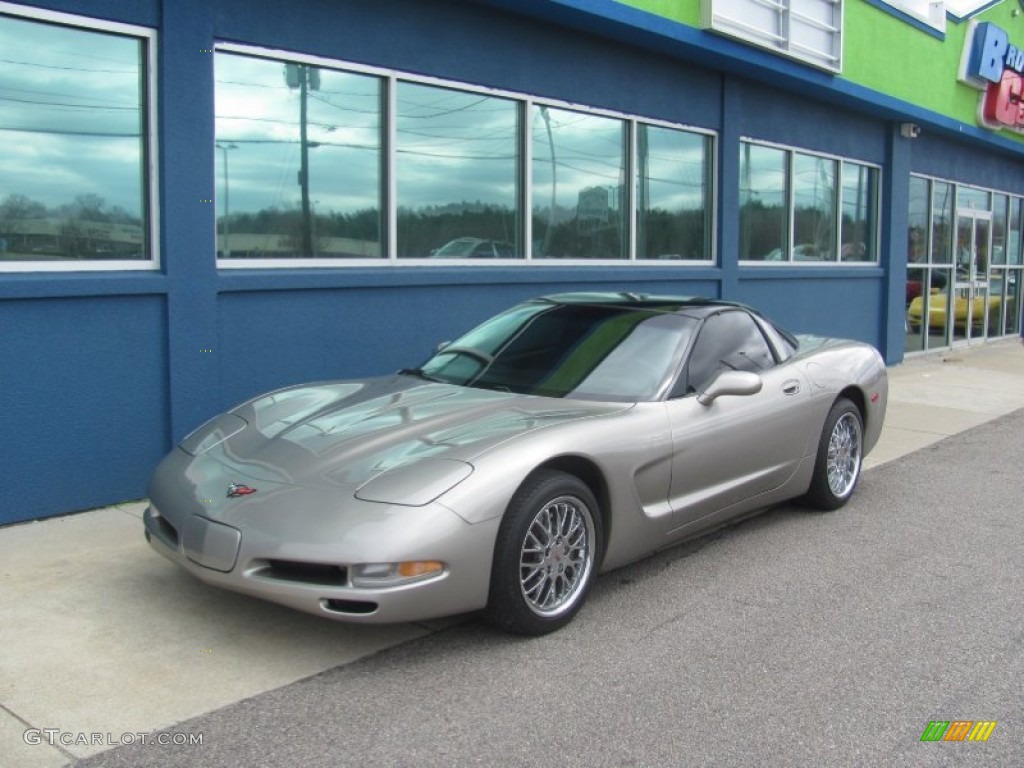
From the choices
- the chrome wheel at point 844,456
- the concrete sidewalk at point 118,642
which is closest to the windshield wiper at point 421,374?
the concrete sidewalk at point 118,642

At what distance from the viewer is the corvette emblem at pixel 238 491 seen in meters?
4.06

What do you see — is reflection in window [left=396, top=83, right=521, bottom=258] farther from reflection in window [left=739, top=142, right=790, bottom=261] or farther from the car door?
reflection in window [left=739, top=142, right=790, bottom=261]

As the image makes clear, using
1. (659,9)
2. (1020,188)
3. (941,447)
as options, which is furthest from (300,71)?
(1020,188)

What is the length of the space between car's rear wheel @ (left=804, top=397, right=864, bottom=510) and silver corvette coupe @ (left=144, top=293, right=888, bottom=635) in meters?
0.02

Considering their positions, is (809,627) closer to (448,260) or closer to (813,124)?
(448,260)

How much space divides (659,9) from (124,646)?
7745 millimetres

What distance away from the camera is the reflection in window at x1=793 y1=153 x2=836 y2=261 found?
13.3m

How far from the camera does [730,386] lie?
16.6 feet

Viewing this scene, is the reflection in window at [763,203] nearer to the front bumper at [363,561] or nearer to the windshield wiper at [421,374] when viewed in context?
the windshield wiper at [421,374]

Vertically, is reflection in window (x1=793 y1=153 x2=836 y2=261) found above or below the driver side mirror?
above

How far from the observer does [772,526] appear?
19.9 ft

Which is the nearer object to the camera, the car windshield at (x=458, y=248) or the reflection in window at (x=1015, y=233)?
the car windshield at (x=458, y=248)

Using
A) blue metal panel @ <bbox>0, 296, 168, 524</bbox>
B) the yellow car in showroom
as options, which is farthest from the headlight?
the yellow car in showroom

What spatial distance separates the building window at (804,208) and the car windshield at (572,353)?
7.08m
